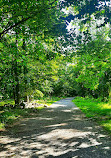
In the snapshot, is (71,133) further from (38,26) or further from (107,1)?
(107,1)

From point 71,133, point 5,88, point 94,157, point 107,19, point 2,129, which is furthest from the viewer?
point 5,88

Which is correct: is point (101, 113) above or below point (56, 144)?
below

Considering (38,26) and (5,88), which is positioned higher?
(38,26)

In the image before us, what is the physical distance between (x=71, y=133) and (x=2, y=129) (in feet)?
9.48

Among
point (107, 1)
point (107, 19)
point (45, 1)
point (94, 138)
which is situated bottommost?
point (94, 138)

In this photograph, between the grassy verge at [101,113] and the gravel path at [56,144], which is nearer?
the gravel path at [56,144]

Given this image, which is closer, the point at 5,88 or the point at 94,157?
the point at 94,157

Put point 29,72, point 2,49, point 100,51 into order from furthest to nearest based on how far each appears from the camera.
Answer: point 29,72 < point 2,49 < point 100,51

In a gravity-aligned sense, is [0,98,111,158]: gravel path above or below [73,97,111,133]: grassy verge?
above

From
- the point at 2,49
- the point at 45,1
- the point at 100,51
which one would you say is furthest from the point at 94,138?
the point at 2,49

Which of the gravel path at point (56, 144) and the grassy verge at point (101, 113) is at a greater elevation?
the gravel path at point (56, 144)

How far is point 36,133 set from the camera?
517 cm

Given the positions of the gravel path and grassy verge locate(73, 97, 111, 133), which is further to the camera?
grassy verge locate(73, 97, 111, 133)

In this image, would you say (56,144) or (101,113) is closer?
(56,144)
